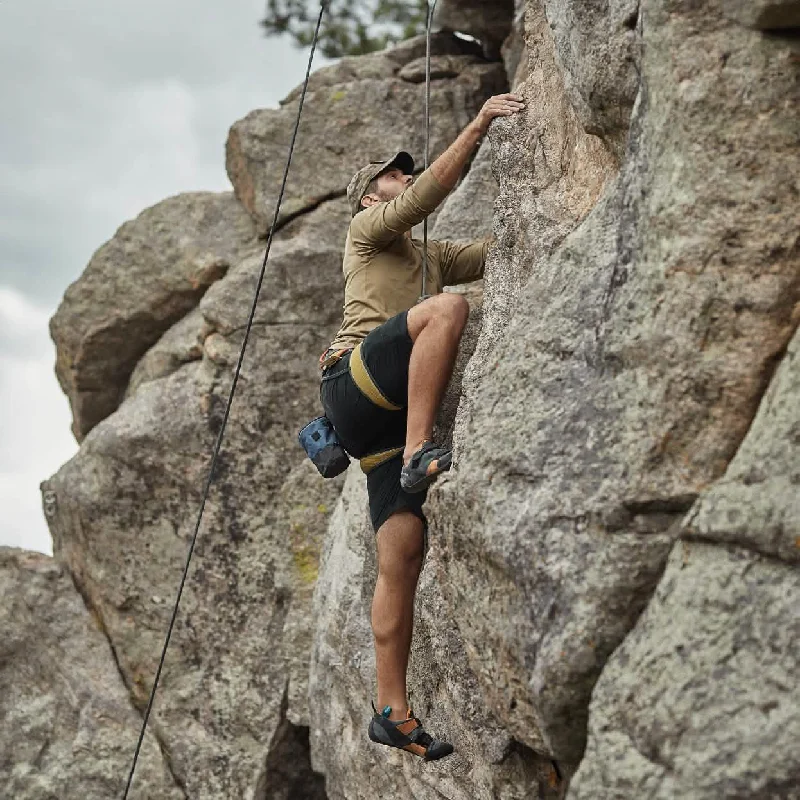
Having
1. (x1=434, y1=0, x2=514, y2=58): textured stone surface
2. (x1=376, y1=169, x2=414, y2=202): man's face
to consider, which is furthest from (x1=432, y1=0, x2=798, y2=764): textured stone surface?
(x1=434, y1=0, x2=514, y2=58): textured stone surface

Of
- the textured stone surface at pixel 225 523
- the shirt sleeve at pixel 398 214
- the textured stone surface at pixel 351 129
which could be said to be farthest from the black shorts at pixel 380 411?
the textured stone surface at pixel 351 129

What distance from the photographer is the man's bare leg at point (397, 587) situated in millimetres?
7305

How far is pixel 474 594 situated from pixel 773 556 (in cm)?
207

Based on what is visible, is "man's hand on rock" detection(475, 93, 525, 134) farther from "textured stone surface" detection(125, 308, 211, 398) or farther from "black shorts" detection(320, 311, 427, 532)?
"textured stone surface" detection(125, 308, 211, 398)

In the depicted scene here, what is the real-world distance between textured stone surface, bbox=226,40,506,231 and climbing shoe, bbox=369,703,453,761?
6975mm

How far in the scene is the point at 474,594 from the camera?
633 cm

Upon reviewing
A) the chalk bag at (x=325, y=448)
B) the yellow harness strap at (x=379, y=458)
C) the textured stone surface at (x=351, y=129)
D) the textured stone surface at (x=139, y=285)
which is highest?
the textured stone surface at (x=351, y=129)

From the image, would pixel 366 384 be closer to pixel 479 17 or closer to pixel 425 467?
pixel 425 467

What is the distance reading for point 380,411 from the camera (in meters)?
7.33

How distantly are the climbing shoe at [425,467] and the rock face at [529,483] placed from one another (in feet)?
0.82

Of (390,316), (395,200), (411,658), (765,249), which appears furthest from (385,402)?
(765,249)

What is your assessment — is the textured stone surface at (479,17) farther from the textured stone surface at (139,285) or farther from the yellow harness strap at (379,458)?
the yellow harness strap at (379,458)

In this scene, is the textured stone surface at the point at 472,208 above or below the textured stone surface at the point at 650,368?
above

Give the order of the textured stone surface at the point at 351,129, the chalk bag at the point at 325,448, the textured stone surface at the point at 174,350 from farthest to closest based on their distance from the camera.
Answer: the textured stone surface at the point at 174,350 → the textured stone surface at the point at 351,129 → the chalk bag at the point at 325,448
